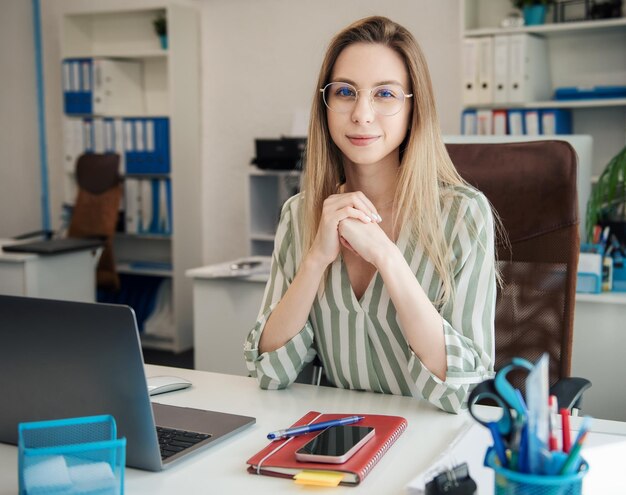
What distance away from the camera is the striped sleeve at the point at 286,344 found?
148 cm

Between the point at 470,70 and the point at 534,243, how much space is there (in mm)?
2464

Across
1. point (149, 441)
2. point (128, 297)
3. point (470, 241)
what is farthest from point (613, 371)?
point (128, 297)

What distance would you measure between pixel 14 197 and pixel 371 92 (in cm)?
486

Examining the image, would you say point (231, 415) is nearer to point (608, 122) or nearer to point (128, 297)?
point (608, 122)

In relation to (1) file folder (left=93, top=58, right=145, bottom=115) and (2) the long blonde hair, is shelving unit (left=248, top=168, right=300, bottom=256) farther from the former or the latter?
(2) the long blonde hair

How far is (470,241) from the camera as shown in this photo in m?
1.48

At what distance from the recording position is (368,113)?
148 centimetres

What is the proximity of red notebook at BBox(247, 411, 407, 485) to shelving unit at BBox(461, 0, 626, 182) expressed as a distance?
306 centimetres

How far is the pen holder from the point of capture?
89 cm

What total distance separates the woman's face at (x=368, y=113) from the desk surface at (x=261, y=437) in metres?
0.45

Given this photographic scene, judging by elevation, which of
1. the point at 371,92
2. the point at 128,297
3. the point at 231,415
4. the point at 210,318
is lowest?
the point at 128,297

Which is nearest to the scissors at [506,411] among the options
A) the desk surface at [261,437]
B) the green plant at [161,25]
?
the desk surface at [261,437]

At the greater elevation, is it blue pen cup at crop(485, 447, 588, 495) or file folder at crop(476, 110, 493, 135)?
file folder at crop(476, 110, 493, 135)

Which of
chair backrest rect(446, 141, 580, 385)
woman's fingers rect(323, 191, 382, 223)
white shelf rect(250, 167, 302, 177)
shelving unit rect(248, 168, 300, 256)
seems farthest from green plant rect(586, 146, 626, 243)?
shelving unit rect(248, 168, 300, 256)
